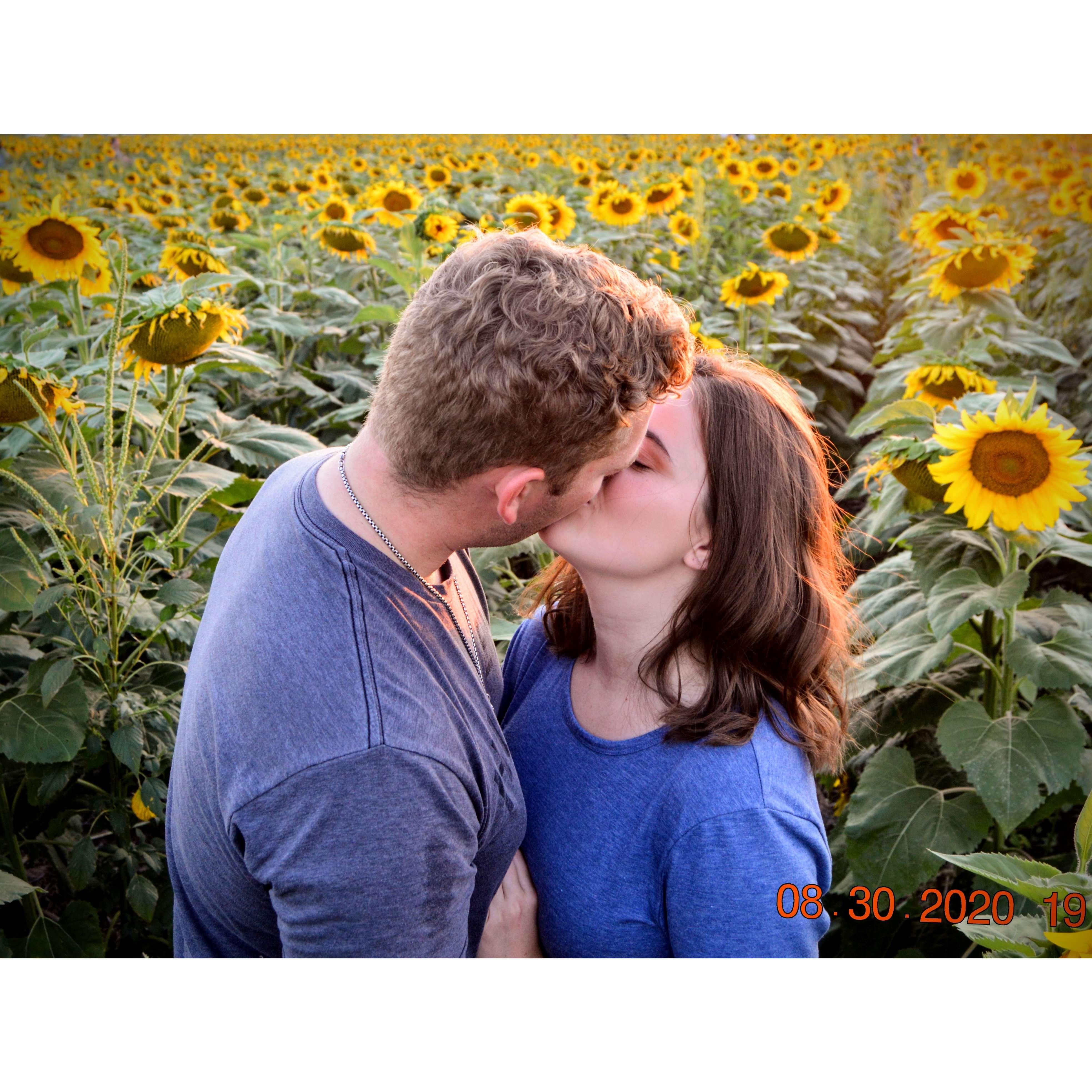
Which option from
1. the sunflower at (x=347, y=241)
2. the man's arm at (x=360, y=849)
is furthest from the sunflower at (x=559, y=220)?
the man's arm at (x=360, y=849)

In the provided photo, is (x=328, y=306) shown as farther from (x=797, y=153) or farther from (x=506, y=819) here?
(x=797, y=153)

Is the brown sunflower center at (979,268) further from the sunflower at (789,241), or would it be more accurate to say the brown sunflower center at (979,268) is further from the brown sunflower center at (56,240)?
the brown sunflower center at (56,240)

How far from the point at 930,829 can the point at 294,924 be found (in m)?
1.37

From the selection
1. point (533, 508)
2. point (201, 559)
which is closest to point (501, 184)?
point (201, 559)

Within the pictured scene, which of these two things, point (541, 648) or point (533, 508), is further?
point (541, 648)

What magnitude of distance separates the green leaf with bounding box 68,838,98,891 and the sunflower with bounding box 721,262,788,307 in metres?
3.03

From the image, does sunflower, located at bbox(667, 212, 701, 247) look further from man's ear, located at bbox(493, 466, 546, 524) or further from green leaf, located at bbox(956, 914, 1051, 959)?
green leaf, located at bbox(956, 914, 1051, 959)

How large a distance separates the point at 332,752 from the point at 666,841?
534mm

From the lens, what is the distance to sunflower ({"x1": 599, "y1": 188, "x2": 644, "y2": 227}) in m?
4.84

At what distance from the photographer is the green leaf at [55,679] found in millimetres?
1696

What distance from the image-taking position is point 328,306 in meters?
4.26

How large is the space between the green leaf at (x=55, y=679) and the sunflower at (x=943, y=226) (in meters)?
3.25

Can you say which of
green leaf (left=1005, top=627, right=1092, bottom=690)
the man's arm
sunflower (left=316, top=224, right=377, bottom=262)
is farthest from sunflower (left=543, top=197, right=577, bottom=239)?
the man's arm

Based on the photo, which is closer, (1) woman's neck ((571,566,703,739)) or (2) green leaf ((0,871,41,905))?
(1) woman's neck ((571,566,703,739))
